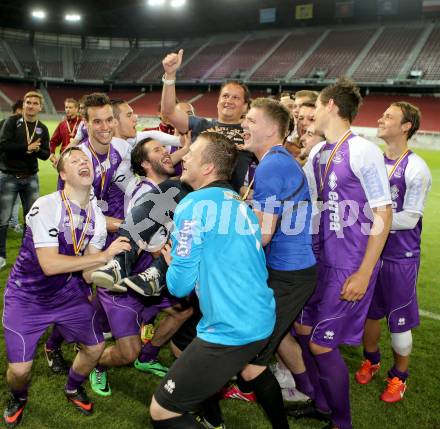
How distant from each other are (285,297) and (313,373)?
1.13m

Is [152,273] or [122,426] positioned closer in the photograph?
[152,273]

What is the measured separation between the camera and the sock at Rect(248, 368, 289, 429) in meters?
2.84

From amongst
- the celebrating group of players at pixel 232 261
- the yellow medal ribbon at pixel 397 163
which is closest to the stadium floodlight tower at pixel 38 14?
the celebrating group of players at pixel 232 261

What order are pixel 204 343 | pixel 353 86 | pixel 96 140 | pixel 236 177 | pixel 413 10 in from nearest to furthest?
pixel 204 343 < pixel 353 86 < pixel 236 177 < pixel 96 140 < pixel 413 10

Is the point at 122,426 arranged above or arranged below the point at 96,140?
below

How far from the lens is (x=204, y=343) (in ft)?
7.82

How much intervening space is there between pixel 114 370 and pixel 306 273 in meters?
2.22

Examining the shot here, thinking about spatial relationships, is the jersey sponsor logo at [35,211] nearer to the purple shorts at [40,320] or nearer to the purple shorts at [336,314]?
the purple shorts at [40,320]

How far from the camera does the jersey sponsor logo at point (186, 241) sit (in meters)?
2.30

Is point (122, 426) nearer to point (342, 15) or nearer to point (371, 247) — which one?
point (371, 247)

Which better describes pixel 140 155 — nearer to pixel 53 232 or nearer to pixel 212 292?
pixel 53 232

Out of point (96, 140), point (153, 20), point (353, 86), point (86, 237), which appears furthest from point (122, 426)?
point (153, 20)

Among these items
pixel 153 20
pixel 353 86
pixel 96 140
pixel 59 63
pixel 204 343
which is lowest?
pixel 204 343

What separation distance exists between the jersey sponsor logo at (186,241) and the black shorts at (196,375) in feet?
1.70
